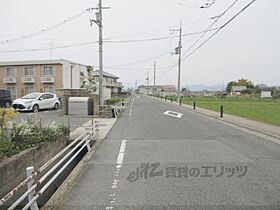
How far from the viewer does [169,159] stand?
7.29 meters

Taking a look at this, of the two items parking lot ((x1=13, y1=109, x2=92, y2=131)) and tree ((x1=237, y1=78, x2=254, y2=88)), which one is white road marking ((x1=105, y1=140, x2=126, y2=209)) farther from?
tree ((x1=237, y1=78, x2=254, y2=88))

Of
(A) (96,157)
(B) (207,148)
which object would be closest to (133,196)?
(A) (96,157)

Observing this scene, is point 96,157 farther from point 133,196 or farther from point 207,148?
point 207,148

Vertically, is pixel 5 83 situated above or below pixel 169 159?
above

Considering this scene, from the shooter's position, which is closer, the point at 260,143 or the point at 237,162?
the point at 237,162

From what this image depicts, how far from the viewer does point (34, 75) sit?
114ft

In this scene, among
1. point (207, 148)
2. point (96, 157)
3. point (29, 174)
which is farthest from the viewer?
point (207, 148)

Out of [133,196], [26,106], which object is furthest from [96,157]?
[26,106]

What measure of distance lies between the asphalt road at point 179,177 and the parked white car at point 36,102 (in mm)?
13829

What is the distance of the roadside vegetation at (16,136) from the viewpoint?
5.98 m

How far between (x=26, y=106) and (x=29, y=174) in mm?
18649

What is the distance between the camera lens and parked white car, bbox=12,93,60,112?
21.0 meters

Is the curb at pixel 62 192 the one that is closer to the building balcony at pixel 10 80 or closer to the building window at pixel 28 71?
the building window at pixel 28 71

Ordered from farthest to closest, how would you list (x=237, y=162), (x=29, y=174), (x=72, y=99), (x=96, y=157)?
1. (x=72, y=99)
2. (x=96, y=157)
3. (x=237, y=162)
4. (x=29, y=174)
